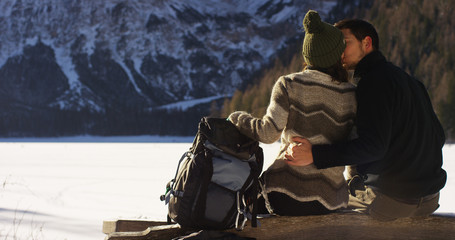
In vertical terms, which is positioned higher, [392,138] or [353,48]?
Answer: [353,48]

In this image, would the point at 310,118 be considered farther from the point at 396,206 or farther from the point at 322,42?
the point at 396,206

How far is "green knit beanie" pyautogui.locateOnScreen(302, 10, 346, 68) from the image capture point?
2.66 meters

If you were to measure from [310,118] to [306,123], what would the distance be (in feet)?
0.12

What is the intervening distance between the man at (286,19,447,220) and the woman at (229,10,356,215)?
3.7 inches

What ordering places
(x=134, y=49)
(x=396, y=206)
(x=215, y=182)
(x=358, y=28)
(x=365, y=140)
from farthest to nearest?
(x=134, y=49) → (x=358, y=28) → (x=396, y=206) → (x=215, y=182) → (x=365, y=140)

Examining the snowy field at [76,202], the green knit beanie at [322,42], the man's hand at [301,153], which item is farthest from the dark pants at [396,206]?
the green knit beanie at [322,42]

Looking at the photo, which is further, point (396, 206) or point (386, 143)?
point (396, 206)

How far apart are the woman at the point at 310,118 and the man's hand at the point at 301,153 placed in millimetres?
57

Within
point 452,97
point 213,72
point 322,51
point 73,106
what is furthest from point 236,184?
point 213,72

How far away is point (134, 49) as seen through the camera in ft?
563

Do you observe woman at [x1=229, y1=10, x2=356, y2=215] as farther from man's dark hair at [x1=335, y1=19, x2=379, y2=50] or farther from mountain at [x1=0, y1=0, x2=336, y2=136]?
mountain at [x1=0, y1=0, x2=336, y2=136]

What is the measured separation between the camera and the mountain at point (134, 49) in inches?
5871

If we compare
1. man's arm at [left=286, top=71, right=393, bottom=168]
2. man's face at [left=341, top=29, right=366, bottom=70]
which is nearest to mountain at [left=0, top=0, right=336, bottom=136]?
man's face at [left=341, top=29, right=366, bottom=70]

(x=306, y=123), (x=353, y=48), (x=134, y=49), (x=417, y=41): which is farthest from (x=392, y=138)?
(x=134, y=49)
